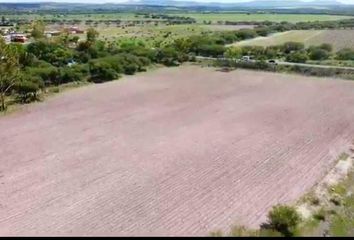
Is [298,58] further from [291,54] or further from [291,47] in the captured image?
[291,47]

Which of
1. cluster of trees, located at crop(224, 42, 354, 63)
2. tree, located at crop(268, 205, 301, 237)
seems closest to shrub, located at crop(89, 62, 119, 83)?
cluster of trees, located at crop(224, 42, 354, 63)

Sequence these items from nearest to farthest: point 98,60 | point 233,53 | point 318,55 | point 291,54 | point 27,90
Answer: point 27,90 < point 98,60 < point 233,53 < point 291,54 < point 318,55

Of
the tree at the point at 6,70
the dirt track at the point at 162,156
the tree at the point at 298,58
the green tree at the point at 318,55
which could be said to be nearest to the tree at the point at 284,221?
the dirt track at the point at 162,156

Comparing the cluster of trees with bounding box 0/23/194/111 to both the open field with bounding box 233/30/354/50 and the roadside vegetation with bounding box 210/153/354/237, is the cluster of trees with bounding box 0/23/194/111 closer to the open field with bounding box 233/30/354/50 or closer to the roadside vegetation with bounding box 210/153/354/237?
the roadside vegetation with bounding box 210/153/354/237

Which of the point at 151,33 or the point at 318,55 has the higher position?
the point at 318,55

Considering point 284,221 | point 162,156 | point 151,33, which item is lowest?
point 151,33

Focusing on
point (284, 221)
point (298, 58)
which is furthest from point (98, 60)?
point (284, 221)
